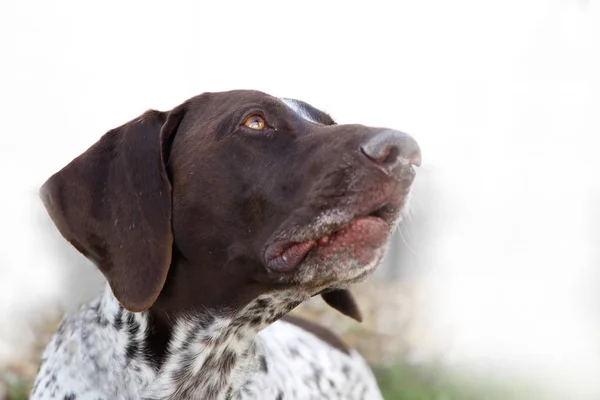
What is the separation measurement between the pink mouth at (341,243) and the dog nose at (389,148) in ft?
0.62

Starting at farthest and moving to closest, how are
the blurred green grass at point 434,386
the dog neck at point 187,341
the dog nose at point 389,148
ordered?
the blurred green grass at point 434,386 < the dog neck at point 187,341 < the dog nose at point 389,148

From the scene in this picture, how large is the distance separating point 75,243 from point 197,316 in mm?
497

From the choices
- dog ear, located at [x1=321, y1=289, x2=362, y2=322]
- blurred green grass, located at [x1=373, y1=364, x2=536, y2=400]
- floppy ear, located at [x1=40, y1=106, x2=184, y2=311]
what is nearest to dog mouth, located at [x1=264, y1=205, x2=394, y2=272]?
floppy ear, located at [x1=40, y1=106, x2=184, y2=311]

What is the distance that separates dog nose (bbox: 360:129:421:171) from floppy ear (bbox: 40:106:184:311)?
30.9 inches

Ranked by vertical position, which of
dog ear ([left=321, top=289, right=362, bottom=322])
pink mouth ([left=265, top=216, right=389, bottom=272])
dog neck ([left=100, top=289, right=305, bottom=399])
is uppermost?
pink mouth ([left=265, top=216, right=389, bottom=272])

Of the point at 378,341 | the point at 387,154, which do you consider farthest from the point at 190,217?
the point at 378,341

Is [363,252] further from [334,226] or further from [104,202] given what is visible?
[104,202]

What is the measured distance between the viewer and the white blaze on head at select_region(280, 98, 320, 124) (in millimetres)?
2919

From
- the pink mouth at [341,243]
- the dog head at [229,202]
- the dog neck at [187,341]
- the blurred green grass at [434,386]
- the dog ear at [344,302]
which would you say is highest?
the dog head at [229,202]

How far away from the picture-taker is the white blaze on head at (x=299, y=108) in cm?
292

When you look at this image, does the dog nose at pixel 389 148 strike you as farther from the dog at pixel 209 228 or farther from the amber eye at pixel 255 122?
the amber eye at pixel 255 122

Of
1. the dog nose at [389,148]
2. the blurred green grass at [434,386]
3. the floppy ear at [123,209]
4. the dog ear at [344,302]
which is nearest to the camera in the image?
the dog nose at [389,148]

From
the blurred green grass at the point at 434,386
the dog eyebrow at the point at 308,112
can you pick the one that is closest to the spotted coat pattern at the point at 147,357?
the dog eyebrow at the point at 308,112

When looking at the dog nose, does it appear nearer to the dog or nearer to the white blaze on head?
the dog
